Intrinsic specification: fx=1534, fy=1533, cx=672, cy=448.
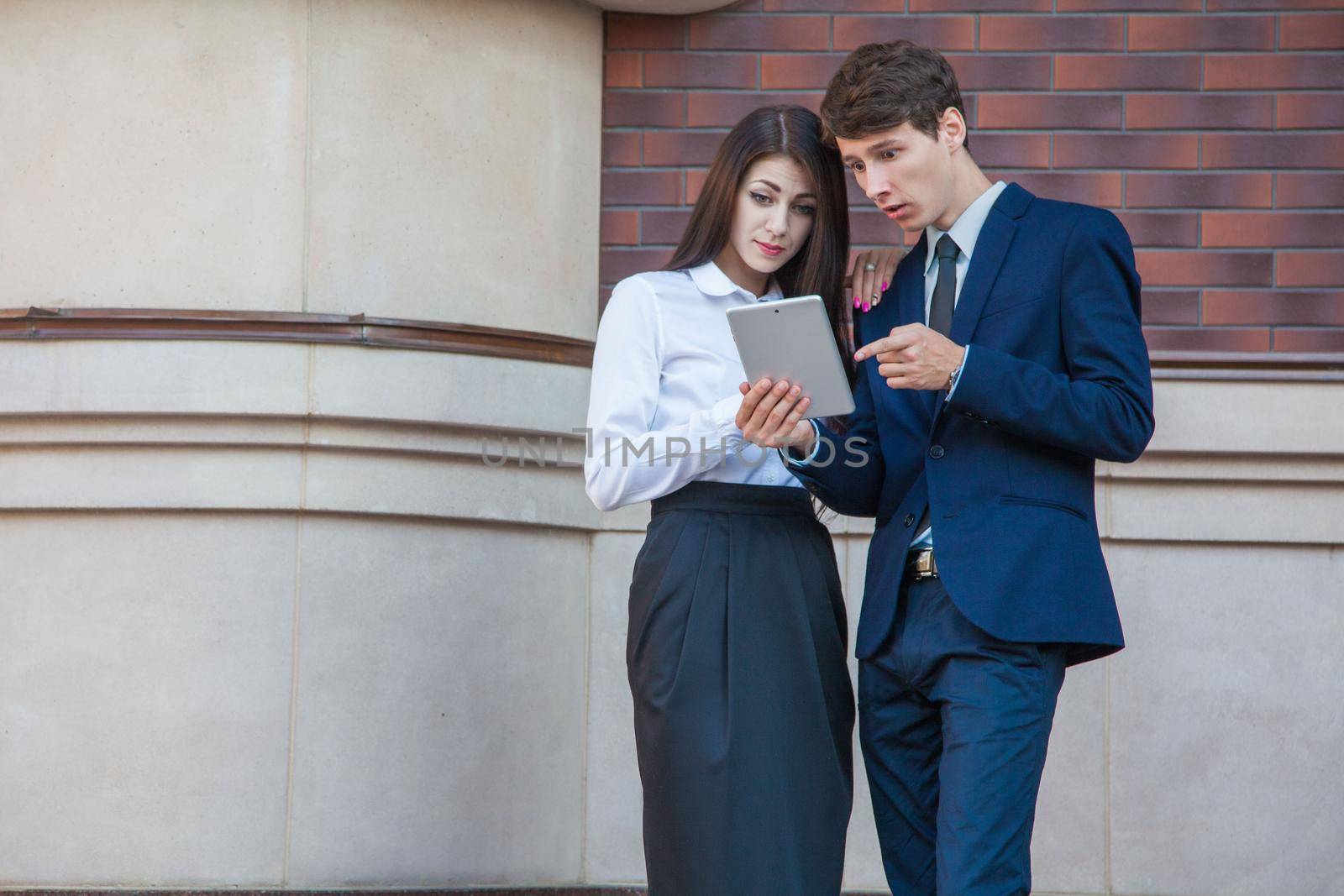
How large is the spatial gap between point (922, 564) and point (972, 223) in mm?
616

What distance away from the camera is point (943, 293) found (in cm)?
270

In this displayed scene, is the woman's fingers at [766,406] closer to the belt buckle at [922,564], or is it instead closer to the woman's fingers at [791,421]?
the woman's fingers at [791,421]

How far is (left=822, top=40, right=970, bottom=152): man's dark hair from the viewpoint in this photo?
2.69m

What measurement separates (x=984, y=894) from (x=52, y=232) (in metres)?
3.05

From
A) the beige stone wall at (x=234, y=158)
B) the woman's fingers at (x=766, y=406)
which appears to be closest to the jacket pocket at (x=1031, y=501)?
the woman's fingers at (x=766, y=406)

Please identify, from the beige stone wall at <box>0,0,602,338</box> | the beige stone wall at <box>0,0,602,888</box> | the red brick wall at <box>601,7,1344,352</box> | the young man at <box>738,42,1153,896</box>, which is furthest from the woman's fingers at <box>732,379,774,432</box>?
the red brick wall at <box>601,7,1344,352</box>

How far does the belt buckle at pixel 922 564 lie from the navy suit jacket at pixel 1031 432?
0.03m

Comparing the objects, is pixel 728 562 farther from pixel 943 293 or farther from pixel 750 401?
pixel 943 293

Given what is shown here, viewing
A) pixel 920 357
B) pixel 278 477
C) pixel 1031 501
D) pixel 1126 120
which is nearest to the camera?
pixel 920 357

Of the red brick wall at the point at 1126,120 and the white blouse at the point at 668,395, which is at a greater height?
the red brick wall at the point at 1126,120

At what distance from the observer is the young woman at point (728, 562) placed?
110 inches

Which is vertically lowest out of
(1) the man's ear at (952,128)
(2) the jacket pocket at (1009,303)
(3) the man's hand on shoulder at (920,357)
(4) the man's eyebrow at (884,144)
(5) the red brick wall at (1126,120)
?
(3) the man's hand on shoulder at (920,357)

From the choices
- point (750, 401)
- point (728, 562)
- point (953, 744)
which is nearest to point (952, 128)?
point (750, 401)

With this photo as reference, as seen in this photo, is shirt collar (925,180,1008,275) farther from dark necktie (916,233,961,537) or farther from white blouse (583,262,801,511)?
white blouse (583,262,801,511)
